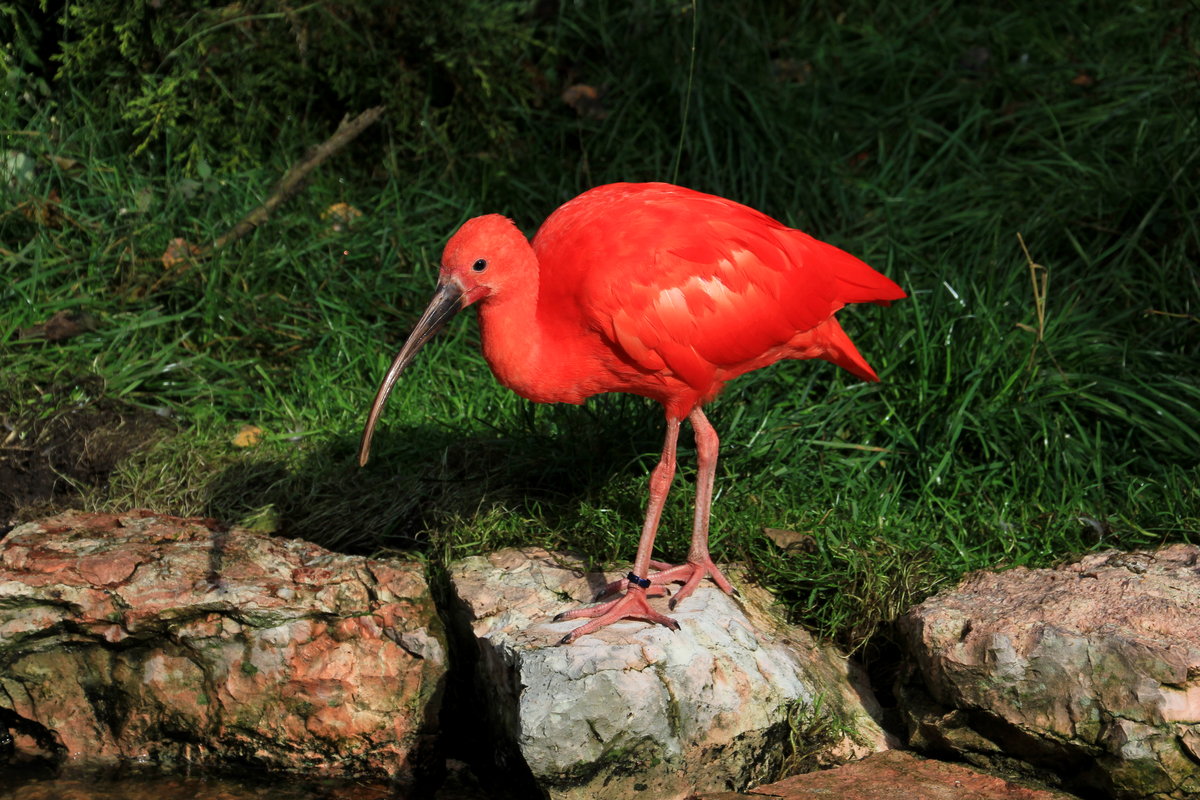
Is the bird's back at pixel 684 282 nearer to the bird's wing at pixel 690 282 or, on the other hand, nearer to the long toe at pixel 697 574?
the bird's wing at pixel 690 282

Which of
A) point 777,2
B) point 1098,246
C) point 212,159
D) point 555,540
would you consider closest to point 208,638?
point 555,540

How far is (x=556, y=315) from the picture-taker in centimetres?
391

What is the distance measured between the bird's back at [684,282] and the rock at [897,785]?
3.95 feet

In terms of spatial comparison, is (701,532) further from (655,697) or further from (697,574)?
(655,697)

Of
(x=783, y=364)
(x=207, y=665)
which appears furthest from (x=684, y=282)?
(x=207, y=665)

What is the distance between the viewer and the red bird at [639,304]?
151 inches

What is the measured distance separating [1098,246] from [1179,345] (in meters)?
0.72

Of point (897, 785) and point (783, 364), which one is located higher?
point (783, 364)

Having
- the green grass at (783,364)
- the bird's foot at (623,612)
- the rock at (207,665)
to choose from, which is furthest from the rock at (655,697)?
the green grass at (783,364)

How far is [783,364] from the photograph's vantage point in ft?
17.4

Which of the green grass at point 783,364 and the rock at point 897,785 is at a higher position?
the green grass at point 783,364

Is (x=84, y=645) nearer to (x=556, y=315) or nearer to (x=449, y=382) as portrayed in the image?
(x=556, y=315)

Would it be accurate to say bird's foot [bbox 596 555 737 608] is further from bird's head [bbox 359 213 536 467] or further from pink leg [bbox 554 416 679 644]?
bird's head [bbox 359 213 536 467]

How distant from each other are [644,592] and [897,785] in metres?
0.88
